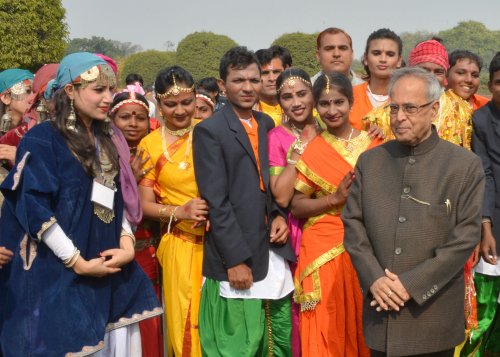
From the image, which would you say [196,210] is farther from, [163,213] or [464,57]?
[464,57]

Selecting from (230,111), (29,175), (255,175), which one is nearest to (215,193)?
(255,175)

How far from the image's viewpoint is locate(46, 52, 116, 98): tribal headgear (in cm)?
331

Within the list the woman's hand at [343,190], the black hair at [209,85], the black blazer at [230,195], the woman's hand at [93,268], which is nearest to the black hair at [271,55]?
the black blazer at [230,195]

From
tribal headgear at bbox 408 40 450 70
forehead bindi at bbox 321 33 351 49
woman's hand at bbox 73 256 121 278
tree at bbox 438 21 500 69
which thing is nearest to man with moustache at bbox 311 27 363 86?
forehead bindi at bbox 321 33 351 49

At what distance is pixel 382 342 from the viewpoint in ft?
9.98

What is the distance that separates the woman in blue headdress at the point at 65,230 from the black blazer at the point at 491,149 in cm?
270

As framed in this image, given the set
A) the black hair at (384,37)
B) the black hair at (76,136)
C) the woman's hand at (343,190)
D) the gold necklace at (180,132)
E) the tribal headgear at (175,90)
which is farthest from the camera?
the black hair at (384,37)

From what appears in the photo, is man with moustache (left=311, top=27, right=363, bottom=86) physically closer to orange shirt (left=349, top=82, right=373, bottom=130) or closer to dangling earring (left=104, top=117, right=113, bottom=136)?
orange shirt (left=349, top=82, right=373, bottom=130)

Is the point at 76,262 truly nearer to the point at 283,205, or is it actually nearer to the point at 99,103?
the point at 99,103

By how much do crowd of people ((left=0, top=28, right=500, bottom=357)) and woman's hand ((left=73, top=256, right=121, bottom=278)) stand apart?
11 millimetres

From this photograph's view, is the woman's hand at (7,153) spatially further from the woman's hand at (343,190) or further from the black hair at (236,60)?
the woman's hand at (343,190)

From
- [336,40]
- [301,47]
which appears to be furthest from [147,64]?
[336,40]

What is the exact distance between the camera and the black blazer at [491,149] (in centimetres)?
443

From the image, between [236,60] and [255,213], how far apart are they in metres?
1.05
